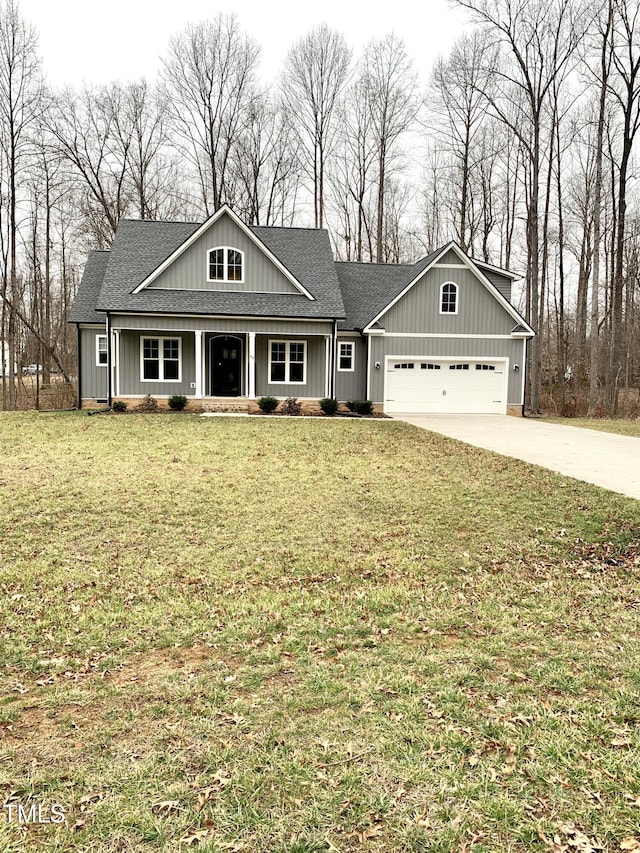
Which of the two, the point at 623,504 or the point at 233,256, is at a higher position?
the point at 233,256

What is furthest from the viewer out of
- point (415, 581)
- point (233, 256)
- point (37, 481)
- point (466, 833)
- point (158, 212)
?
point (158, 212)

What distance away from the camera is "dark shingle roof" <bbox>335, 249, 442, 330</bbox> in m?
21.7

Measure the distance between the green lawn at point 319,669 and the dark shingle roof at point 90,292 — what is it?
13.9m

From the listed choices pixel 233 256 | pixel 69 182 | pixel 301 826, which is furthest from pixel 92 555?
pixel 69 182

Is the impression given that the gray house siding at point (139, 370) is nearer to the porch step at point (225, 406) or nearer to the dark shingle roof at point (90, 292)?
the dark shingle roof at point (90, 292)

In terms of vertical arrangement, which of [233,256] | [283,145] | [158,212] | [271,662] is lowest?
[271,662]

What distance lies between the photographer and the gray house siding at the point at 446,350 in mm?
21188

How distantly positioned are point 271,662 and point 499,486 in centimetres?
565

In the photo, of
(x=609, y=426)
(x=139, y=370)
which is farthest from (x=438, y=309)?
(x=139, y=370)

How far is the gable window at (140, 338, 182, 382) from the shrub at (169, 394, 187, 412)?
68.1 inches

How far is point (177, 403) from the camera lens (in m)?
19.1

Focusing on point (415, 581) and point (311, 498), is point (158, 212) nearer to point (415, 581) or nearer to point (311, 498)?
point (311, 498)

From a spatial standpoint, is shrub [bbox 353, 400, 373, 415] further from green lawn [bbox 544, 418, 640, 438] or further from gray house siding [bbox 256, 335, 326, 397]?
green lawn [bbox 544, 418, 640, 438]

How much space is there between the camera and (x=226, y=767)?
2.65 m
